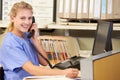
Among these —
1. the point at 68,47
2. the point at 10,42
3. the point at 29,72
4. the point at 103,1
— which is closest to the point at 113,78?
the point at 29,72

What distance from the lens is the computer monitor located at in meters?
1.49

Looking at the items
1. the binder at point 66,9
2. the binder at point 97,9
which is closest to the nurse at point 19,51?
the binder at point 66,9

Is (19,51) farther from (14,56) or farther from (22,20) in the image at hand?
(22,20)

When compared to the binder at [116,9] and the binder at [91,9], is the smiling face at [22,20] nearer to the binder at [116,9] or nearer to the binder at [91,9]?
the binder at [91,9]

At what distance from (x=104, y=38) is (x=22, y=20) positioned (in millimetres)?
547

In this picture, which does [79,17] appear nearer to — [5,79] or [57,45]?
[57,45]

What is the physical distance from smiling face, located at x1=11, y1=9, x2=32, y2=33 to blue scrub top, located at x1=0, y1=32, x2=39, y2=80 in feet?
0.21

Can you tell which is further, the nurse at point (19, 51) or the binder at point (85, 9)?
the binder at point (85, 9)

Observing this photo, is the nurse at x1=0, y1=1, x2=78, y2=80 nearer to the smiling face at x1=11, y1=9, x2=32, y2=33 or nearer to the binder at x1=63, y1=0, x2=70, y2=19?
the smiling face at x1=11, y1=9, x2=32, y2=33

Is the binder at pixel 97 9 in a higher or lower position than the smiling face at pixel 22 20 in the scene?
higher

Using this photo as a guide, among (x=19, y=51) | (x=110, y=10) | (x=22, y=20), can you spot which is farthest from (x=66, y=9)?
(x=19, y=51)

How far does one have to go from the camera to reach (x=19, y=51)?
4.86 feet

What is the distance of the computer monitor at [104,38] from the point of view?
1491 mm

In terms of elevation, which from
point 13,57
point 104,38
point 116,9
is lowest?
point 13,57
